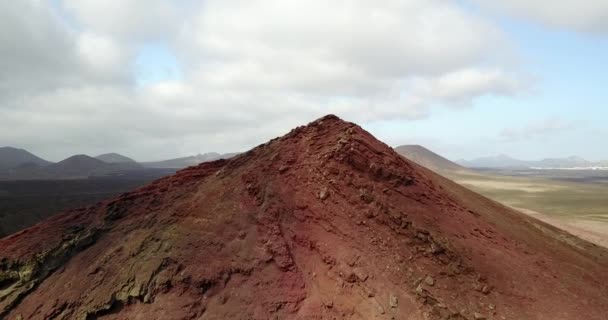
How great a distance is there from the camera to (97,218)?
13367 mm

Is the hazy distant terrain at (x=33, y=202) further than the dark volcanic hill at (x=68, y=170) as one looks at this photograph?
No

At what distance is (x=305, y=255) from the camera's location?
978cm

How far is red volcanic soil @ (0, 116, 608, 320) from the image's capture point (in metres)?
8.99

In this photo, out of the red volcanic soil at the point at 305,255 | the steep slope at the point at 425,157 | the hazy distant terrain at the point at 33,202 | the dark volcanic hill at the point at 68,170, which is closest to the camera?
the red volcanic soil at the point at 305,255

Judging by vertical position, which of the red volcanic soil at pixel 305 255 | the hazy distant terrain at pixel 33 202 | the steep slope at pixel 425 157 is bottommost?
the hazy distant terrain at pixel 33 202

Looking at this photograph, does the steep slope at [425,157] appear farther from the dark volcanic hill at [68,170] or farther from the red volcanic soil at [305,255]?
the red volcanic soil at [305,255]

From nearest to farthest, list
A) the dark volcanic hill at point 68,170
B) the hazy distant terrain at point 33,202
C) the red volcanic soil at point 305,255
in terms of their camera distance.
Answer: the red volcanic soil at point 305,255, the hazy distant terrain at point 33,202, the dark volcanic hill at point 68,170

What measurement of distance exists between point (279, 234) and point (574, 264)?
8.93 meters

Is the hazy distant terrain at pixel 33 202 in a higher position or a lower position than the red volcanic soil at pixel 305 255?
lower

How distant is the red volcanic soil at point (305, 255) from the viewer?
899 cm

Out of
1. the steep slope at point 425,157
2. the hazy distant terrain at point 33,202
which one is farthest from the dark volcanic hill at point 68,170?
the steep slope at point 425,157

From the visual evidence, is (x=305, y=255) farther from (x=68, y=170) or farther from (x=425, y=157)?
(x=425, y=157)

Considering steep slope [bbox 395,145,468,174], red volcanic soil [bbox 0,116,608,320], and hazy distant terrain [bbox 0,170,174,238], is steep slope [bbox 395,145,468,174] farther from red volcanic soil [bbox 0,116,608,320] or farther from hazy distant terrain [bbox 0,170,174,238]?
red volcanic soil [bbox 0,116,608,320]

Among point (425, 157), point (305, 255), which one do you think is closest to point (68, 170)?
point (425, 157)
